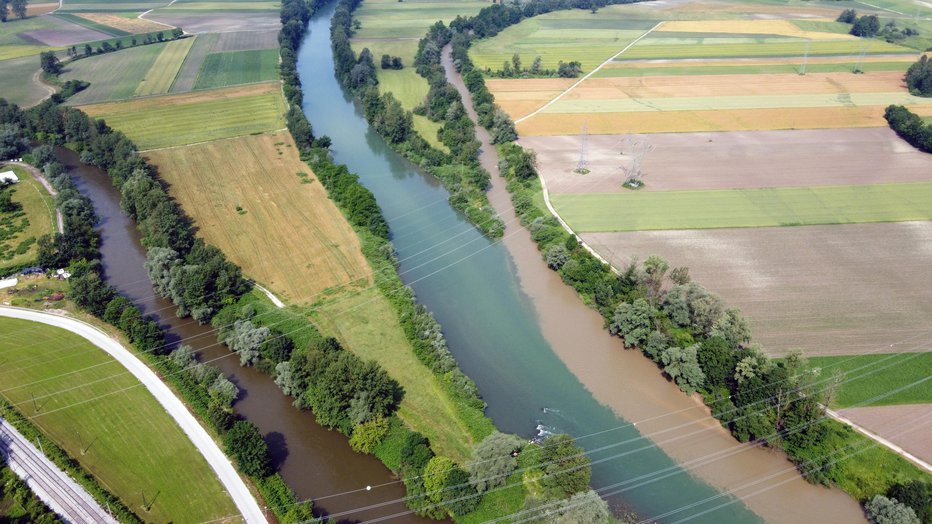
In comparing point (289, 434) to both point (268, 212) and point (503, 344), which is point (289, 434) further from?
point (268, 212)

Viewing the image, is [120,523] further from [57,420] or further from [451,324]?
[451,324]

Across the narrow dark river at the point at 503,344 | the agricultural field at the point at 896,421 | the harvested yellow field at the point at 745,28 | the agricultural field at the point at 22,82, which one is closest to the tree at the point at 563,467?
the narrow dark river at the point at 503,344

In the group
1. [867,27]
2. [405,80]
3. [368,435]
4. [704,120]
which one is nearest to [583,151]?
[704,120]

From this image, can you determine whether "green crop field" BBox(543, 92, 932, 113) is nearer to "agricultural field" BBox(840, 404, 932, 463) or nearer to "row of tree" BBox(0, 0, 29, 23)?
"agricultural field" BBox(840, 404, 932, 463)

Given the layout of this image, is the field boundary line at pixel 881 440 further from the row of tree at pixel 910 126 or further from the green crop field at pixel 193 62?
the green crop field at pixel 193 62

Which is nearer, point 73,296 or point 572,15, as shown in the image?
point 73,296

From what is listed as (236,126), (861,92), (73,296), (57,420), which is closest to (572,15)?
(861,92)
